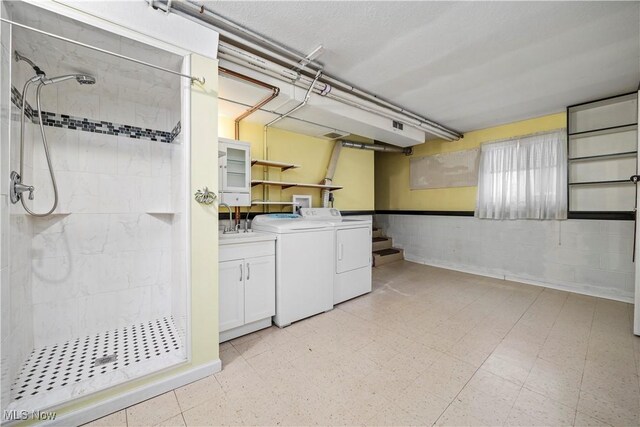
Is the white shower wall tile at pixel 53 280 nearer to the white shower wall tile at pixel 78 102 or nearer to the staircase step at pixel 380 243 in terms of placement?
the white shower wall tile at pixel 78 102

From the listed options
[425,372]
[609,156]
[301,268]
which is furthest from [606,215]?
[301,268]

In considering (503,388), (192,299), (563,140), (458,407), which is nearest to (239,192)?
(192,299)

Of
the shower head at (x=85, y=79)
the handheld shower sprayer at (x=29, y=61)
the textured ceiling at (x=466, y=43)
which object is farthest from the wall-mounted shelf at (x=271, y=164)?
the handheld shower sprayer at (x=29, y=61)

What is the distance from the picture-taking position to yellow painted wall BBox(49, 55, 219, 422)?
1679mm

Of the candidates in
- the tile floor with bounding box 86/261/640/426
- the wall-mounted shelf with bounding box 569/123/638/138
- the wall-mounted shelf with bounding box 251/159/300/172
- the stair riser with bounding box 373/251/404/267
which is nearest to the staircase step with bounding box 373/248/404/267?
the stair riser with bounding box 373/251/404/267

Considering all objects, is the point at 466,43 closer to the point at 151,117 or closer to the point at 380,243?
the point at 151,117

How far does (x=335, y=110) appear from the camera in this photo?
9.36ft

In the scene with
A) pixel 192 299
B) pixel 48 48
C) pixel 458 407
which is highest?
pixel 48 48

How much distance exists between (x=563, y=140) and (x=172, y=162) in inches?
192

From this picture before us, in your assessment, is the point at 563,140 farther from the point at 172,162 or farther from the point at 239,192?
the point at 172,162

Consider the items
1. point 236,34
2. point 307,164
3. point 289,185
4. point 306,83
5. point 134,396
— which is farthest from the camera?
point 307,164

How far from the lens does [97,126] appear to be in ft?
6.79

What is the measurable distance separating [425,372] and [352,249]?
4.99 feet

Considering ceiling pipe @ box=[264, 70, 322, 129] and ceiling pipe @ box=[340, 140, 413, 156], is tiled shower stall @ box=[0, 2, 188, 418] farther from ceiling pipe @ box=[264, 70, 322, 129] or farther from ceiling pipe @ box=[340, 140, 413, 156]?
ceiling pipe @ box=[340, 140, 413, 156]
